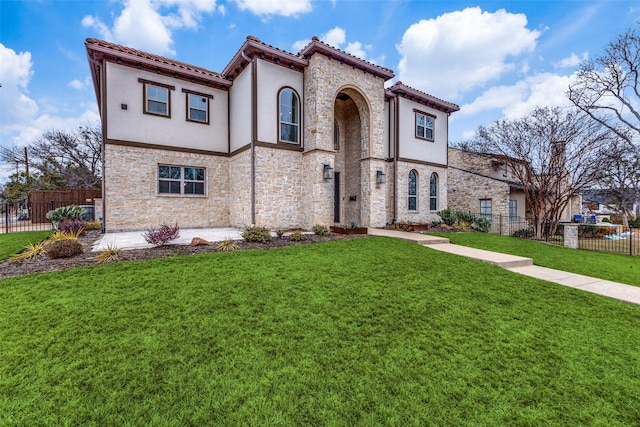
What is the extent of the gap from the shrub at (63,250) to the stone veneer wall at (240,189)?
5.07m

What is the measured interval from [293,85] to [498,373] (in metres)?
10.7

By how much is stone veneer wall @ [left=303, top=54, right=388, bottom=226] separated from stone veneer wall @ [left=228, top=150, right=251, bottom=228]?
2253mm

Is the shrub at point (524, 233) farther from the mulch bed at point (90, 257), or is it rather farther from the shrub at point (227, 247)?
the shrub at point (227, 247)

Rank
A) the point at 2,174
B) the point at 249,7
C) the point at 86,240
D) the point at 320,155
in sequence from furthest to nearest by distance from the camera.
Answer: the point at 2,174
the point at 249,7
the point at 320,155
the point at 86,240

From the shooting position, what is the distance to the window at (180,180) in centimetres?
1059

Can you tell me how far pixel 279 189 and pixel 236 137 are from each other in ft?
9.69

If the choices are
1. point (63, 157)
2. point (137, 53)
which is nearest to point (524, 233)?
point (137, 53)

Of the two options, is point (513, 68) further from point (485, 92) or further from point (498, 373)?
point (498, 373)

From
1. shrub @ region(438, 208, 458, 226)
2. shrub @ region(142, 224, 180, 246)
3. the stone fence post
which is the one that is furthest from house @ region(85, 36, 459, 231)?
the stone fence post

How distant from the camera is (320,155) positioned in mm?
10430

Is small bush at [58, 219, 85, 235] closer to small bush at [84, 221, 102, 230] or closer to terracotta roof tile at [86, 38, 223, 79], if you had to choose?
small bush at [84, 221, 102, 230]

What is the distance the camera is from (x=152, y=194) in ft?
34.0

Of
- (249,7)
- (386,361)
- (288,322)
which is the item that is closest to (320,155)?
(249,7)

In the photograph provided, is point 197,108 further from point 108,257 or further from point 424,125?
point 424,125
